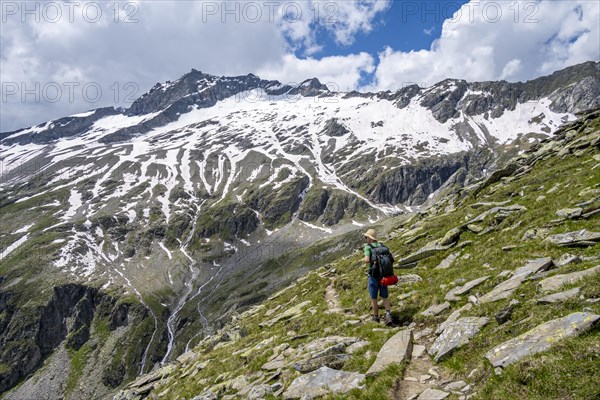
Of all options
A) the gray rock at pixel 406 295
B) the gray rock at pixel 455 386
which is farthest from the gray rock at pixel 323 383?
the gray rock at pixel 406 295

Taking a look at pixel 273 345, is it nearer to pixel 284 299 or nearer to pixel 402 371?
pixel 402 371

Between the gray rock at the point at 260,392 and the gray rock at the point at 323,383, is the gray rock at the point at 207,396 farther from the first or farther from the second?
the gray rock at the point at 323,383

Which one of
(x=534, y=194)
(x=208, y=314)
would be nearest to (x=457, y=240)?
(x=534, y=194)

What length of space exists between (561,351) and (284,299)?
29.4 meters

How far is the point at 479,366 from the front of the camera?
29.8 ft

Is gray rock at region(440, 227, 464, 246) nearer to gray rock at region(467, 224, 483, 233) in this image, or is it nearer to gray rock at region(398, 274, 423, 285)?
gray rock at region(467, 224, 483, 233)

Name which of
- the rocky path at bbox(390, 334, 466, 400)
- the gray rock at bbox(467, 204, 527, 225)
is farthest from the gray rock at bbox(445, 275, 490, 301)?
the gray rock at bbox(467, 204, 527, 225)

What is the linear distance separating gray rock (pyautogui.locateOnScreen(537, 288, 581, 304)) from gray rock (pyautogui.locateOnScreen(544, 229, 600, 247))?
551 cm

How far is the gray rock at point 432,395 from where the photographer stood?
8.67 meters

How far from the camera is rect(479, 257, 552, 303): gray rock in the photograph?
41.1 feet

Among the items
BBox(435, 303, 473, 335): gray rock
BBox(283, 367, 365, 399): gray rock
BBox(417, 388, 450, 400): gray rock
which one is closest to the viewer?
BBox(417, 388, 450, 400): gray rock

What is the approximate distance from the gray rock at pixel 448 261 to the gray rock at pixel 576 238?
568cm

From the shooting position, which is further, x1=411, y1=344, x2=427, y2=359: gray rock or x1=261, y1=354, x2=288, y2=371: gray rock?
x1=261, y1=354, x2=288, y2=371: gray rock

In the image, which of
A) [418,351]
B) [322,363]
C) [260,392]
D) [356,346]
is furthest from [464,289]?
[260,392]
